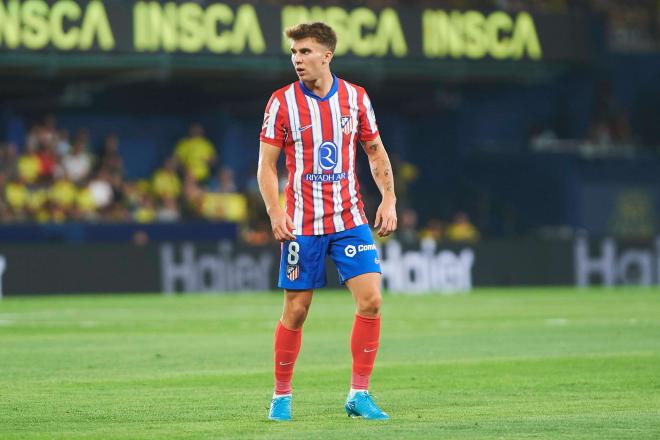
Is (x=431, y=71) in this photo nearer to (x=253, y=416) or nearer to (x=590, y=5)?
(x=590, y=5)

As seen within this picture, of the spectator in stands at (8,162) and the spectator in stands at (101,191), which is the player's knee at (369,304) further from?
the spectator in stands at (8,162)

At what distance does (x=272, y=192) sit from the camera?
8.28 metres

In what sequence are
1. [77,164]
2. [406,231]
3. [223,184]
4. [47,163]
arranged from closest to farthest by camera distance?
[47,163] → [77,164] → [406,231] → [223,184]

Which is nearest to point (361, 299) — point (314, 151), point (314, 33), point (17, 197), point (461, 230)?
point (314, 151)

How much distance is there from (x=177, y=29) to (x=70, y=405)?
2053 cm

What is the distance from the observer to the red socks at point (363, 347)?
8.31m

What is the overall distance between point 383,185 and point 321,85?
0.72 m

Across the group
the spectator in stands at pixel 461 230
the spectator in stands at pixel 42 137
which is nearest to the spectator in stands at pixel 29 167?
the spectator in stands at pixel 42 137

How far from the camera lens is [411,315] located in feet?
63.6

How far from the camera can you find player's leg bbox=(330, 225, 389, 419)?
8.28 m

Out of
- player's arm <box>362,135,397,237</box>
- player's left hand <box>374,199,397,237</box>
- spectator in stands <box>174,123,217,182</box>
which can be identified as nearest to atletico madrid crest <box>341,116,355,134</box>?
player's arm <box>362,135,397,237</box>

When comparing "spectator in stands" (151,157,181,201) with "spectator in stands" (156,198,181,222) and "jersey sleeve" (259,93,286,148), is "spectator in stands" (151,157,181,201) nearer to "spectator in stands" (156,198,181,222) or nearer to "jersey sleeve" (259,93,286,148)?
"spectator in stands" (156,198,181,222)

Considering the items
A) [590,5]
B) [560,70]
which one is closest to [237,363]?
[560,70]

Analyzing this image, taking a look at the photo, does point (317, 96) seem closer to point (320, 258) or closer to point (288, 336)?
point (320, 258)
